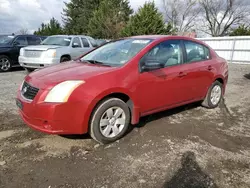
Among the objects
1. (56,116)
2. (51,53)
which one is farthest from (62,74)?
(51,53)

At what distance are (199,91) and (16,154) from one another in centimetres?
360

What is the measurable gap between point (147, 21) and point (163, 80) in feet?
63.3

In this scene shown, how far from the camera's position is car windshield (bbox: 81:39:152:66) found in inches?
150

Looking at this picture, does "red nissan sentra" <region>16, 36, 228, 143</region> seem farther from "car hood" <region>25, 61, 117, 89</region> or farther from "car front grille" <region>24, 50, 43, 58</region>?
"car front grille" <region>24, 50, 43, 58</region>

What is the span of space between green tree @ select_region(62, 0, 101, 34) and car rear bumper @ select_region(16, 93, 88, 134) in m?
36.2

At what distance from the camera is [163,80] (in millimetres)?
3961

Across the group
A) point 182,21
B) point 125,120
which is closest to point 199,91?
point 125,120

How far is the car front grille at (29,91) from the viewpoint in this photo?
3.18 metres

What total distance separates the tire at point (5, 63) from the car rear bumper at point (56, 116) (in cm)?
785

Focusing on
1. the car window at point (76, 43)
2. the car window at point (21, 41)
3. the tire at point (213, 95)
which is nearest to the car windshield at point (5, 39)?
the car window at point (21, 41)

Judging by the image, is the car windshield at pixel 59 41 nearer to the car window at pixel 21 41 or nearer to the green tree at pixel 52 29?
the car window at pixel 21 41

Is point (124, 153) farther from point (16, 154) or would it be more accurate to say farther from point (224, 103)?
point (224, 103)

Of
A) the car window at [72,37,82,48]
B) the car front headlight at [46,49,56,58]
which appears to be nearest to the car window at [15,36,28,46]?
the car window at [72,37,82,48]

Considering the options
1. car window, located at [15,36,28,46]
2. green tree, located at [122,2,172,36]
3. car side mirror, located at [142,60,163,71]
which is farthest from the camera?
green tree, located at [122,2,172,36]
